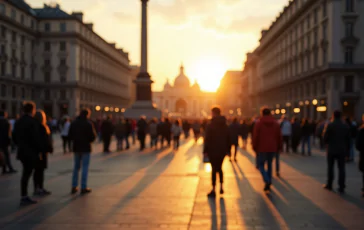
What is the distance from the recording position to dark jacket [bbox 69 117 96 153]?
10047 mm

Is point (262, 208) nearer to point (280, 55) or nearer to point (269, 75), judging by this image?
point (280, 55)

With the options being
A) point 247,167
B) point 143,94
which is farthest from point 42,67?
point 247,167

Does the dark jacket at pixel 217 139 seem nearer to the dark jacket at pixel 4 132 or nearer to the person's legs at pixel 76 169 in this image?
the person's legs at pixel 76 169

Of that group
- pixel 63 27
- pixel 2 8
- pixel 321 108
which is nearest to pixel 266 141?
pixel 321 108

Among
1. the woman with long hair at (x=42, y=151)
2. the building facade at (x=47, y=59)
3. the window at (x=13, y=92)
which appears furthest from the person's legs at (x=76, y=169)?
the window at (x=13, y=92)

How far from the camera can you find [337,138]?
10406 millimetres

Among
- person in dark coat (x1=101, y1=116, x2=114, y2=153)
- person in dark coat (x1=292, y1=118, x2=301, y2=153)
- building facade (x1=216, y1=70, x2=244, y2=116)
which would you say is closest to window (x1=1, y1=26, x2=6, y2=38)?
person in dark coat (x1=101, y1=116, x2=114, y2=153)

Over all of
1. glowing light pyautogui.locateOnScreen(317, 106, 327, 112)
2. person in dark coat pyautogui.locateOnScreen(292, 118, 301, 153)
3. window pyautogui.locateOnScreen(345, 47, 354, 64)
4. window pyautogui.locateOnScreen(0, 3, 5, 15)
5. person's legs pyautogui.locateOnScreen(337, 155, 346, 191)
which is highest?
window pyautogui.locateOnScreen(0, 3, 5, 15)

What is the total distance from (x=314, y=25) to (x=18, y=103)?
39.3 meters

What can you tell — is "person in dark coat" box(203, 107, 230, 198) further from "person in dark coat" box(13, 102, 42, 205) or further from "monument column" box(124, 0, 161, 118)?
"monument column" box(124, 0, 161, 118)

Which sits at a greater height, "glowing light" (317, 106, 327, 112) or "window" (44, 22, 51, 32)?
"window" (44, 22, 51, 32)

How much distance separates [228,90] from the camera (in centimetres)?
13762

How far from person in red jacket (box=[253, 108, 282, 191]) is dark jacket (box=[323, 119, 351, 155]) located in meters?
1.23

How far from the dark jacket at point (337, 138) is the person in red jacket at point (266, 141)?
4.04 feet
